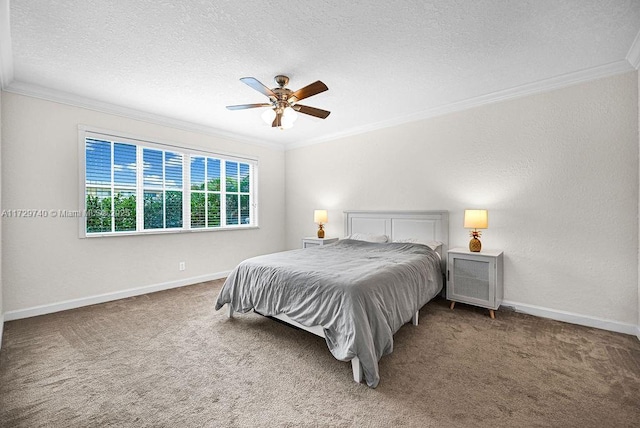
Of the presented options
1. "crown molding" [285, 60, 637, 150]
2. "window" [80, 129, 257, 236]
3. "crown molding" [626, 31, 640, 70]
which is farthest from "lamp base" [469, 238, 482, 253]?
"window" [80, 129, 257, 236]

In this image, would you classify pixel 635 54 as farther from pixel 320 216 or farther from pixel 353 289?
pixel 320 216

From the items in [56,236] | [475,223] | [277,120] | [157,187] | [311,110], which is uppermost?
[311,110]

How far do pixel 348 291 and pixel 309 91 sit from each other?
1800mm

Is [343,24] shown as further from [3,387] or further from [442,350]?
[3,387]

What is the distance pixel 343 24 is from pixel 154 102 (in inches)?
107

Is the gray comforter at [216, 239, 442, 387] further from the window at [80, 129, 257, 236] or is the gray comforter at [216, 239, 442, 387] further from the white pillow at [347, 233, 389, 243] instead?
the window at [80, 129, 257, 236]

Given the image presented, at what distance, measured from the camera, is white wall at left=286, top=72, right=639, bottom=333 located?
2.70 m

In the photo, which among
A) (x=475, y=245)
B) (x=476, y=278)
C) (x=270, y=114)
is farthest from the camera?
(x=475, y=245)

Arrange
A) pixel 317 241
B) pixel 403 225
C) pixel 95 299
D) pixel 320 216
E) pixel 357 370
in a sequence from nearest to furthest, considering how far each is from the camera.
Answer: pixel 357 370, pixel 95 299, pixel 403 225, pixel 317 241, pixel 320 216

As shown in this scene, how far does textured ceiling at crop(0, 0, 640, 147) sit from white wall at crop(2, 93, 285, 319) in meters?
0.30

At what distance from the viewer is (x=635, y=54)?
8.02 ft

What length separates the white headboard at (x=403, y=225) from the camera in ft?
12.3

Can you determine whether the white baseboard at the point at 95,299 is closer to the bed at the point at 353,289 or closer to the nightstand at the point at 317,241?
the bed at the point at 353,289

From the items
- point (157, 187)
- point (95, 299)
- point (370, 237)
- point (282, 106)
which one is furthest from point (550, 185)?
point (95, 299)
